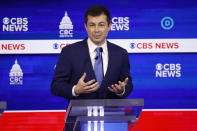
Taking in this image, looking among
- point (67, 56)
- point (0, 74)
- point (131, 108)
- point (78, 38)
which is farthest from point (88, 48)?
point (0, 74)

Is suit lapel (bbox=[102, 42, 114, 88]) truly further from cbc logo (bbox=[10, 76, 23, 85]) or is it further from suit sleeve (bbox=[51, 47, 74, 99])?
cbc logo (bbox=[10, 76, 23, 85])

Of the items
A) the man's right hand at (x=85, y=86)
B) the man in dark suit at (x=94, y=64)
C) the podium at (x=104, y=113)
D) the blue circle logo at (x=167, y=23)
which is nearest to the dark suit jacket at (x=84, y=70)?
the man in dark suit at (x=94, y=64)

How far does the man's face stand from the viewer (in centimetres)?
280

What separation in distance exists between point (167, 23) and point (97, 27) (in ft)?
5.62

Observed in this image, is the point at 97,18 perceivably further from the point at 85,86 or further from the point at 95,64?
the point at 85,86

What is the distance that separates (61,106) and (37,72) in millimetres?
467

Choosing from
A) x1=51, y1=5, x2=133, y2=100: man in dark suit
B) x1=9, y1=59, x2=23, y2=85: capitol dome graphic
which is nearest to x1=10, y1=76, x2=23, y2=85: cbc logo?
x1=9, y1=59, x2=23, y2=85: capitol dome graphic

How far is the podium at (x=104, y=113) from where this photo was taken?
1.90m

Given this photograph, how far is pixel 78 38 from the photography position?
4.31 metres

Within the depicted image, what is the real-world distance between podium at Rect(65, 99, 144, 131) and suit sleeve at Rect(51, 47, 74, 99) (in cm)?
64

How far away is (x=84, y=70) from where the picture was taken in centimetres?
273

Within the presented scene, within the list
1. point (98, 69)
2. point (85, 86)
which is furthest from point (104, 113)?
point (98, 69)

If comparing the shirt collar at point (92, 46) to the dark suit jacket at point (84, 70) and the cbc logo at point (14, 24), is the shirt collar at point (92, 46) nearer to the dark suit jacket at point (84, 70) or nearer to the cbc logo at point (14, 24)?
the dark suit jacket at point (84, 70)

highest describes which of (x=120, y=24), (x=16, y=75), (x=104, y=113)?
(x=120, y=24)
